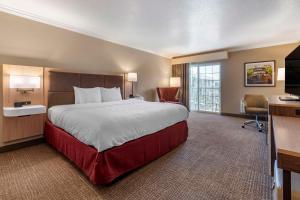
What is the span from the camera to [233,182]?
6.11 ft

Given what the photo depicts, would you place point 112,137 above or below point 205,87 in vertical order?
below

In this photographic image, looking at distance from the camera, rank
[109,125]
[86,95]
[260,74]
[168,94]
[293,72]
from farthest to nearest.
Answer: [168,94], [260,74], [86,95], [293,72], [109,125]

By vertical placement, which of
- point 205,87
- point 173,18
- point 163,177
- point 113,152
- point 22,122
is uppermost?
point 173,18

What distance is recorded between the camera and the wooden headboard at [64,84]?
321cm

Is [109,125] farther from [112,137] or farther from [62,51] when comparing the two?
[62,51]

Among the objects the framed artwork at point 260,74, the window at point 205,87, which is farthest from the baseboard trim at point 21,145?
the framed artwork at point 260,74

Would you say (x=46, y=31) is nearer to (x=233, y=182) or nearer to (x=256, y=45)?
(x=233, y=182)

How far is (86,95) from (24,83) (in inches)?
42.2

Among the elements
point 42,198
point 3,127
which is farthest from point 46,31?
point 42,198

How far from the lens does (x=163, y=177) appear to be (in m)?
1.97

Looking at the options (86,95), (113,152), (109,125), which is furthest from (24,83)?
(113,152)

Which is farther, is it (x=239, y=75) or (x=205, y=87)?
(x=205, y=87)

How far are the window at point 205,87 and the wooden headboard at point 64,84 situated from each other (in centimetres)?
414

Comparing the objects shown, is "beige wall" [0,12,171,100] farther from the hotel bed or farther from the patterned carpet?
the patterned carpet
